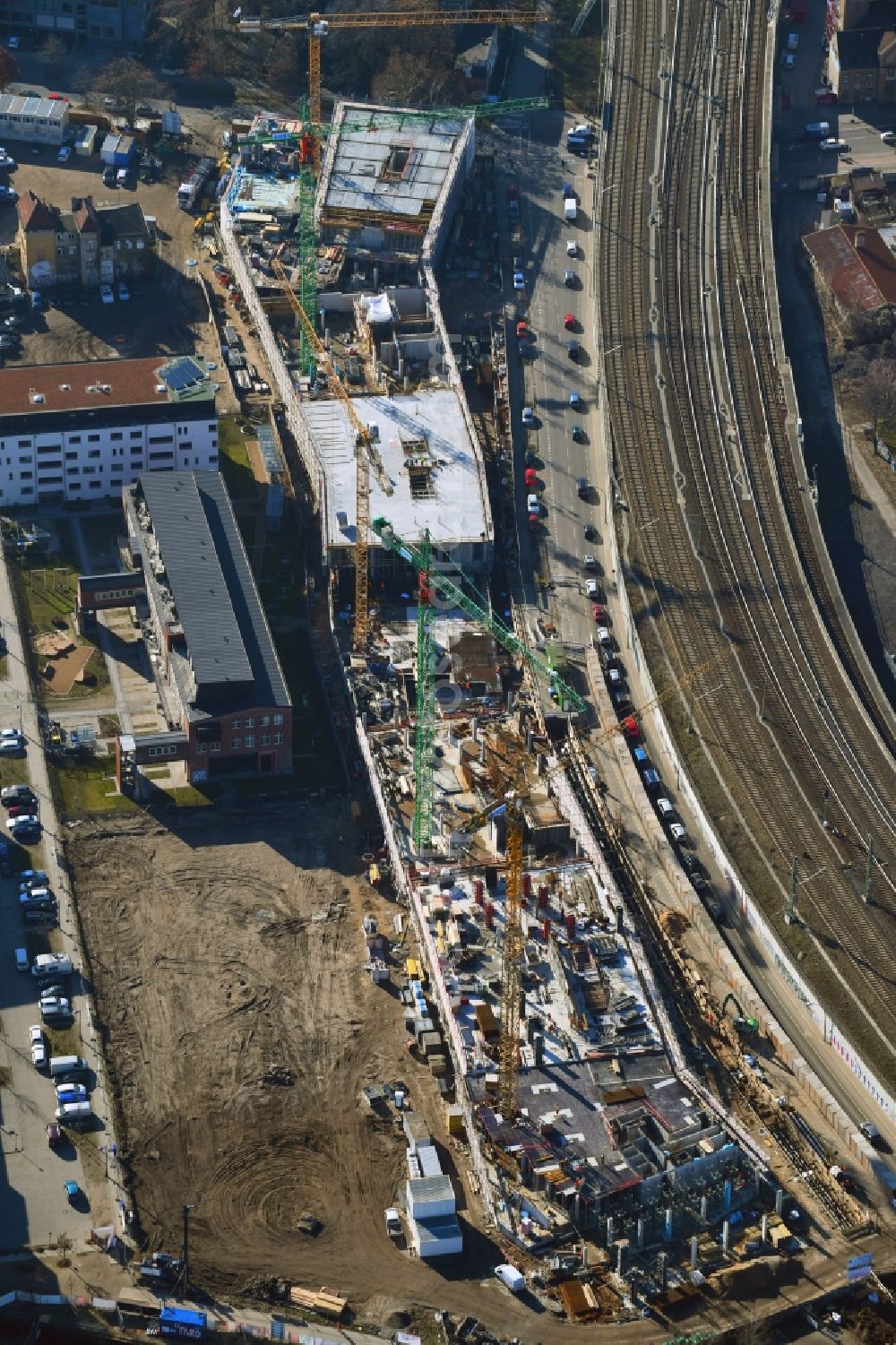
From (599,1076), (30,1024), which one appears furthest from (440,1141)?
(30,1024)

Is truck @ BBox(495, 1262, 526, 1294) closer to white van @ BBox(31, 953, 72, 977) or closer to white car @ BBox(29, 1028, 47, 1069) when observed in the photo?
white car @ BBox(29, 1028, 47, 1069)

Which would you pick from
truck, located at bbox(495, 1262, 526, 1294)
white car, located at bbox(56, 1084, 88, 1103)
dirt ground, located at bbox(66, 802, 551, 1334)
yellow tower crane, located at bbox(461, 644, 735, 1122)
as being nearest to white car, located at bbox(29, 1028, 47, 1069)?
white car, located at bbox(56, 1084, 88, 1103)

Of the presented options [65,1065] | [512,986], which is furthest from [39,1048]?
[512,986]

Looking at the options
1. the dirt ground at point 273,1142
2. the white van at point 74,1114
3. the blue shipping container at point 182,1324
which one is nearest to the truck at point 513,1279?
the dirt ground at point 273,1142

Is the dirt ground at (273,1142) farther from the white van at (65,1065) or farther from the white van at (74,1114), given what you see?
the white van at (74,1114)

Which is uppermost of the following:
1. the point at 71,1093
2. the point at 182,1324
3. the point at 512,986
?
the point at 512,986

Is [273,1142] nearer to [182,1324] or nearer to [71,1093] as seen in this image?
[71,1093]
